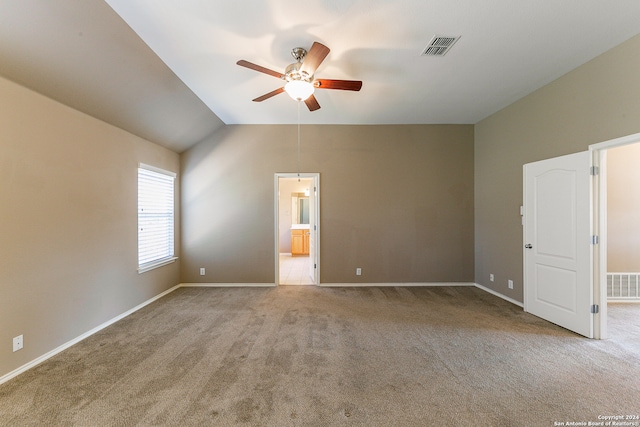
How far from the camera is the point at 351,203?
185 inches

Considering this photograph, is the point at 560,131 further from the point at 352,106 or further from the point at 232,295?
the point at 232,295

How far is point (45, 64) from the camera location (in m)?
2.09

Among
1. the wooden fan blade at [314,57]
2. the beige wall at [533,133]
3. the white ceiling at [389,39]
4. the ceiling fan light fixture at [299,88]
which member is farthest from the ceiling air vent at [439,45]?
the beige wall at [533,133]

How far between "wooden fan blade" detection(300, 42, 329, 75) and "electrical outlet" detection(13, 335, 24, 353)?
337 centimetres

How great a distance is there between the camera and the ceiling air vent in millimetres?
2312

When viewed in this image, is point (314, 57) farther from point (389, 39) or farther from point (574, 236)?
point (574, 236)

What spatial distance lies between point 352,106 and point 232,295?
3588 millimetres

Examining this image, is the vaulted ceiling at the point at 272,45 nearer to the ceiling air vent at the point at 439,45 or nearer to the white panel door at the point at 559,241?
the ceiling air vent at the point at 439,45

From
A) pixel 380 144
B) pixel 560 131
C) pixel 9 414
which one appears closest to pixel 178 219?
pixel 9 414

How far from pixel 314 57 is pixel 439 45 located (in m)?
1.27

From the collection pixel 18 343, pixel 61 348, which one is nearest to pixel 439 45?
pixel 18 343

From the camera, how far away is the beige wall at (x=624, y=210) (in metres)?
3.74

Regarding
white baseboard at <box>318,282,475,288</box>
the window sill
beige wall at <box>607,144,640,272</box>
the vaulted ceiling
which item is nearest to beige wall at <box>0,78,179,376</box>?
the window sill

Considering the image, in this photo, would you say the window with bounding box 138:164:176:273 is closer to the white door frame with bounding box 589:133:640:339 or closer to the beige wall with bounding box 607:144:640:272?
the white door frame with bounding box 589:133:640:339
